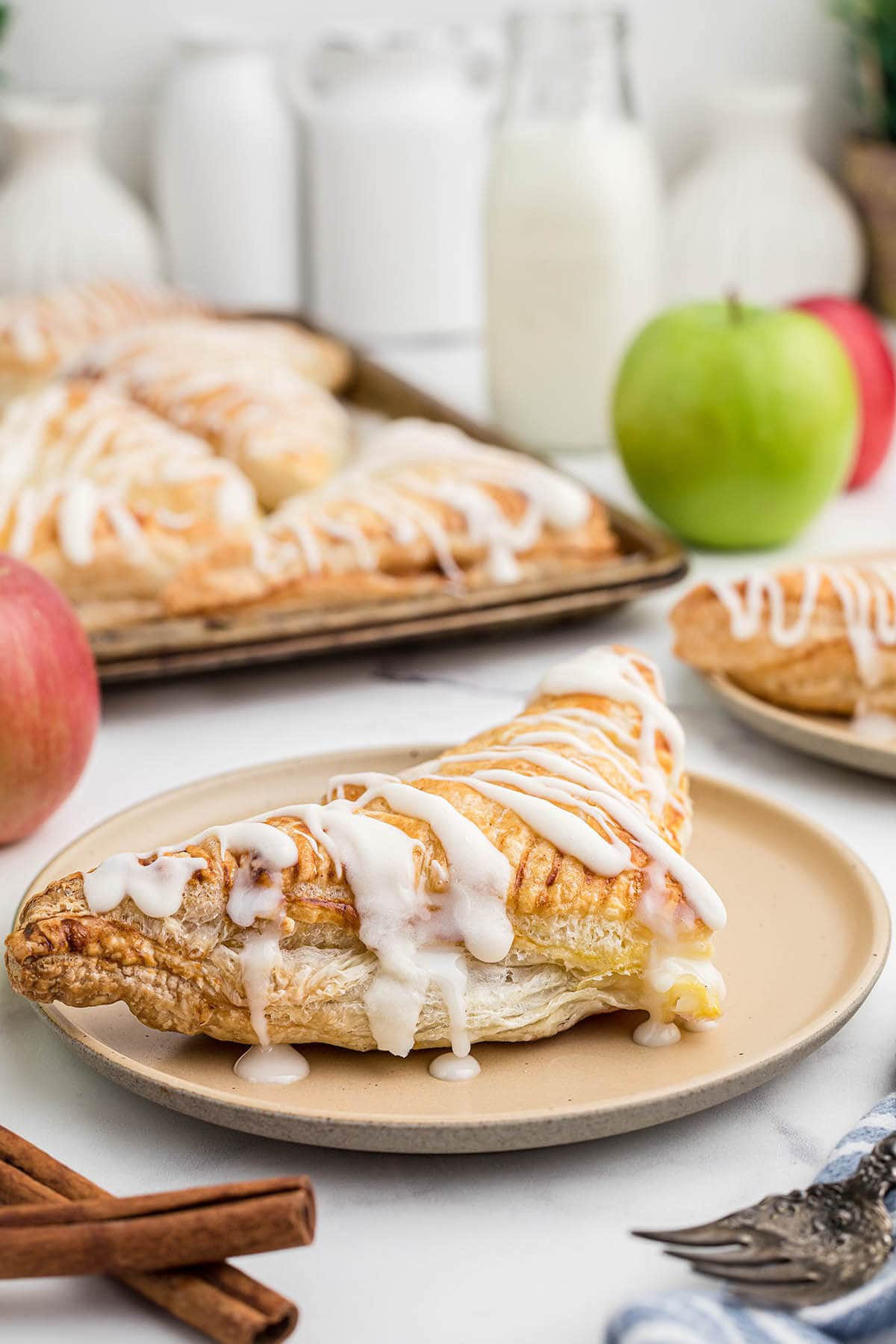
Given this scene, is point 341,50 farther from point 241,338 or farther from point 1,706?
point 1,706

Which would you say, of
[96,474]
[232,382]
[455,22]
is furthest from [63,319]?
[455,22]

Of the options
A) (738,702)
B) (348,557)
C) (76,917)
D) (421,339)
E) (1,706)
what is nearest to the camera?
(76,917)

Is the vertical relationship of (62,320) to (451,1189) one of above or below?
above

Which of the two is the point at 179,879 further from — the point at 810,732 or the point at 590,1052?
the point at 810,732

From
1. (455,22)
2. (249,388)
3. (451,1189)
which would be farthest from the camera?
(455,22)

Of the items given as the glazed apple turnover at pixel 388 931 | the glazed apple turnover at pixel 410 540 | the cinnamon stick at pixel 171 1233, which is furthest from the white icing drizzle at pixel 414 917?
the glazed apple turnover at pixel 410 540

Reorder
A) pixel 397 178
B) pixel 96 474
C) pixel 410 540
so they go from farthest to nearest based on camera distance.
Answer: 1. pixel 397 178
2. pixel 96 474
3. pixel 410 540

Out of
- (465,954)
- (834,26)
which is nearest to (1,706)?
(465,954)
